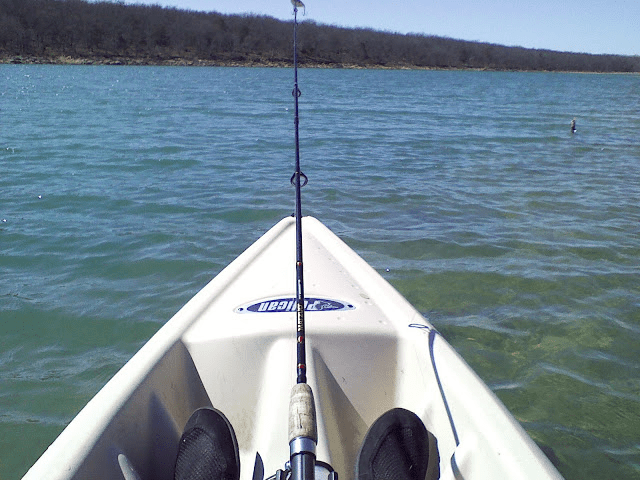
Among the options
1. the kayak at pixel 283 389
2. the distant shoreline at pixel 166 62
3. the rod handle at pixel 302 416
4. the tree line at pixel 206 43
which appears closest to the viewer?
the rod handle at pixel 302 416

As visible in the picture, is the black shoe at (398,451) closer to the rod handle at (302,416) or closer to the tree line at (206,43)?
the rod handle at (302,416)

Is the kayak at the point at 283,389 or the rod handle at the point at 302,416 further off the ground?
the rod handle at the point at 302,416

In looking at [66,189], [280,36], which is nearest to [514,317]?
[66,189]

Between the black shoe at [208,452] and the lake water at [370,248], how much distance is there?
141cm

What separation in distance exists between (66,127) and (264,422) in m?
13.2

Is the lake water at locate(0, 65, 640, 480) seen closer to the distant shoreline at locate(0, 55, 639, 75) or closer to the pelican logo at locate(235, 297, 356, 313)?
the pelican logo at locate(235, 297, 356, 313)

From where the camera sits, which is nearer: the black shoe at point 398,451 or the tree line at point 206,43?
the black shoe at point 398,451

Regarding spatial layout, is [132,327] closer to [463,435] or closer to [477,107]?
[463,435]

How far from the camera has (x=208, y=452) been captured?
178cm

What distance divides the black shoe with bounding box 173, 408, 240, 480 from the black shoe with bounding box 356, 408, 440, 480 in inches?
17.0

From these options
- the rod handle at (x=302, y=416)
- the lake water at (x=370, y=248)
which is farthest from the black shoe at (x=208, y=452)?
the lake water at (x=370, y=248)

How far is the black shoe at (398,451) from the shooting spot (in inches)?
69.2

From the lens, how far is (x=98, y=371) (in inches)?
137

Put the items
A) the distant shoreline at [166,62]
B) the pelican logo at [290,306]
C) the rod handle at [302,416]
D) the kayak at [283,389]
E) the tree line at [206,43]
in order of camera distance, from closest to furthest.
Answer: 1. the rod handle at [302,416]
2. the kayak at [283,389]
3. the pelican logo at [290,306]
4. the distant shoreline at [166,62]
5. the tree line at [206,43]
